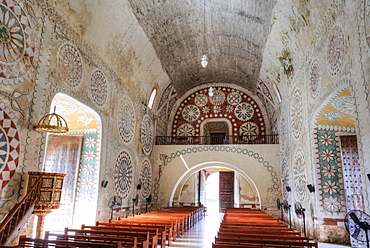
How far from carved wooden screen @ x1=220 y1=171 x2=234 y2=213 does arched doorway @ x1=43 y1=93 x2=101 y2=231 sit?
13.3 m


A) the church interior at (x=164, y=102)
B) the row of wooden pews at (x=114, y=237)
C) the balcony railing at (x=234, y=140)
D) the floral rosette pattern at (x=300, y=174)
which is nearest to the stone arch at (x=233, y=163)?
the church interior at (x=164, y=102)

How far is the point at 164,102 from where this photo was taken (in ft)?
50.8

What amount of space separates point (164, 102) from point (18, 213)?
35.9 ft

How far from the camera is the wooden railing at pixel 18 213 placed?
4.87 m

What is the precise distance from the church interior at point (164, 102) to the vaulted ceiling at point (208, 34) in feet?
0.19

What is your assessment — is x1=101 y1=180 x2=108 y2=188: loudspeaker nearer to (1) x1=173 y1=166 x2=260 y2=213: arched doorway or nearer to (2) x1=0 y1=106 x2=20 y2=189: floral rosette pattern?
(2) x1=0 y1=106 x2=20 y2=189: floral rosette pattern

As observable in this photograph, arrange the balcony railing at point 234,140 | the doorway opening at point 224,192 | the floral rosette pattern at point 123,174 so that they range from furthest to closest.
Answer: the doorway opening at point 224,192, the balcony railing at point 234,140, the floral rosette pattern at point 123,174

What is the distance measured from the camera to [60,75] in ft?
23.0

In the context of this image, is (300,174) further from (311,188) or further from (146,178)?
(146,178)

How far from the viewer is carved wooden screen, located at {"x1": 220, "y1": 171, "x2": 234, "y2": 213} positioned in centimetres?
2024

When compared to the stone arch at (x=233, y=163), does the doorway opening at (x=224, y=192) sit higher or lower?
lower

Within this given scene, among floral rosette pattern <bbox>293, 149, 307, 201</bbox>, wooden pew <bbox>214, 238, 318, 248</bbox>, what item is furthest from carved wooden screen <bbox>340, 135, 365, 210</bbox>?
wooden pew <bbox>214, 238, 318, 248</bbox>

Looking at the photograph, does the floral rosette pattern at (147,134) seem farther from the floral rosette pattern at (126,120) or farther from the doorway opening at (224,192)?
the doorway opening at (224,192)

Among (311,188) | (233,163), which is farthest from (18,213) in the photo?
(233,163)
